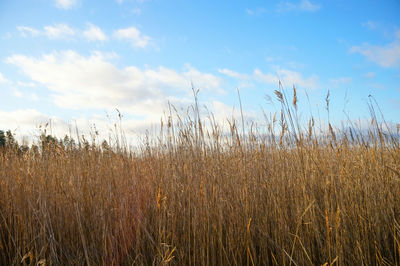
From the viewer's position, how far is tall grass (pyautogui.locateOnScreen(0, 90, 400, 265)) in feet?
5.72

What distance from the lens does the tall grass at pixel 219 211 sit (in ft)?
5.72

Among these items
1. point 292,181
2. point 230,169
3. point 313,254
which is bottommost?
point 313,254

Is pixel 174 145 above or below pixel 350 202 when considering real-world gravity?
above

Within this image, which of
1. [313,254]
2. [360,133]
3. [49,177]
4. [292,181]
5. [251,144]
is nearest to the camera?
[313,254]

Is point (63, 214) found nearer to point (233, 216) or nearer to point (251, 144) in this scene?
point (233, 216)

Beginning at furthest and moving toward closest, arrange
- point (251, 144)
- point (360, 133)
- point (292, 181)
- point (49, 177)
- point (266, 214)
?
point (360, 133) → point (49, 177) → point (251, 144) → point (292, 181) → point (266, 214)

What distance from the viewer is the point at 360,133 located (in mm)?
3469

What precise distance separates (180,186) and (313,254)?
1.09 meters

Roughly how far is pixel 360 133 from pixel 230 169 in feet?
7.37

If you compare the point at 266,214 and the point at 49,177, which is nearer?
the point at 266,214

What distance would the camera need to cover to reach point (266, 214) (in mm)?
1968

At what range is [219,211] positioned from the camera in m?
1.70

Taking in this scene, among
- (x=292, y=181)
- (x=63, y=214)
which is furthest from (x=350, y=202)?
(x=63, y=214)

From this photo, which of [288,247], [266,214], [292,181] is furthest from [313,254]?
[292,181]
